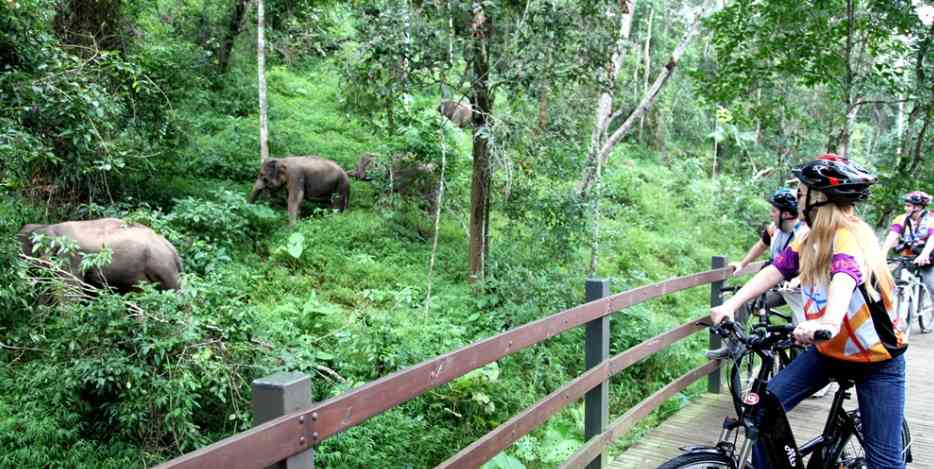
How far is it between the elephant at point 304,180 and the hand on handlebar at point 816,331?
989 cm

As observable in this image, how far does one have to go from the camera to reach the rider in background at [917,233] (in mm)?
9367

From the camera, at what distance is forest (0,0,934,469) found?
592 cm

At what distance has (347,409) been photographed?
8.28 feet

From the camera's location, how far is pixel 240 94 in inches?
688

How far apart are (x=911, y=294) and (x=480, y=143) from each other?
5885mm

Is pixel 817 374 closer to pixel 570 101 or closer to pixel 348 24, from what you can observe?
pixel 570 101

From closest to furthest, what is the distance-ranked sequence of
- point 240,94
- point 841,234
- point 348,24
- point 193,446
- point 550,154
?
point 841,234 → point 193,446 → point 550,154 → point 240,94 → point 348,24

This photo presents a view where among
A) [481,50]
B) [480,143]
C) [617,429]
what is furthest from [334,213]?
[617,429]

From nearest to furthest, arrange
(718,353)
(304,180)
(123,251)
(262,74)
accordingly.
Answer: (718,353), (123,251), (304,180), (262,74)

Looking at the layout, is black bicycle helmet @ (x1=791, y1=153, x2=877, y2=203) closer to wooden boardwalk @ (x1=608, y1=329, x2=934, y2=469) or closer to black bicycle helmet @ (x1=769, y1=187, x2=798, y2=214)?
wooden boardwalk @ (x1=608, y1=329, x2=934, y2=469)

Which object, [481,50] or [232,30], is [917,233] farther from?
[232,30]

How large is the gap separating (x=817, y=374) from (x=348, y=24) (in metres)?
25.2

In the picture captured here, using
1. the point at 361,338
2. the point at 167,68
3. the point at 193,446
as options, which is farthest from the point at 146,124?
the point at 193,446

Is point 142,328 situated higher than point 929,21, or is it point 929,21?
point 929,21
